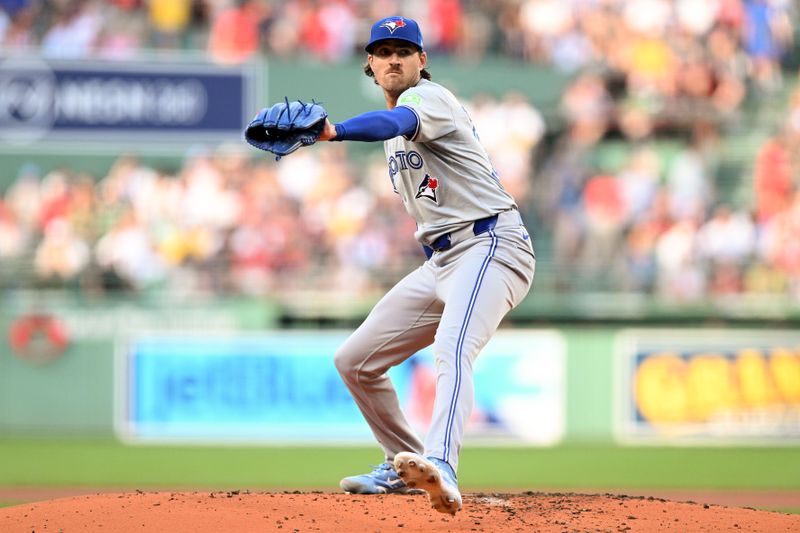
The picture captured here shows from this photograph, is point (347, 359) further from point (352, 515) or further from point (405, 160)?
point (405, 160)

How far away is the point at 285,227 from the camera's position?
14.4 metres

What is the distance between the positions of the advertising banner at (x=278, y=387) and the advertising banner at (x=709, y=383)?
0.81 m

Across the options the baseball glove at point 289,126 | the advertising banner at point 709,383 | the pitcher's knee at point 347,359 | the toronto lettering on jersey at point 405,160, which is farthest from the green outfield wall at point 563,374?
the baseball glove at point 289,126

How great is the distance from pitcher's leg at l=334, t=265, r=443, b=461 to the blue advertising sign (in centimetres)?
830

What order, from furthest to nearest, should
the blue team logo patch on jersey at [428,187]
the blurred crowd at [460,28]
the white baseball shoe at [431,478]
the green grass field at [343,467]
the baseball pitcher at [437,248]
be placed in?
1. the blurred crowd at [460,28]
2. the green grass field at [343,467]
3. the blue team logo patch on jersey at [428,187]
4. the baseball pitcher at [437,248]
5. the white baseball shoe at [431,478]

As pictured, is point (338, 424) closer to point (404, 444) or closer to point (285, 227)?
point (285, 227)

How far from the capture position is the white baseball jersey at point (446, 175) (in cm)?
545

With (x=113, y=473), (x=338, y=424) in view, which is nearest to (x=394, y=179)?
(x=113, y=473)

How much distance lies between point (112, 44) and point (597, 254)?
254 inches

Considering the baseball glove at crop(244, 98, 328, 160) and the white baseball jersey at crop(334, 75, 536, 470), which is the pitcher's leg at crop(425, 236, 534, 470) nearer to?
the white baseball jersey at crop(334, 75, 536, 470)

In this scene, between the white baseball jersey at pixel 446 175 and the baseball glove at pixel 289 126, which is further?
the white baseball jersey at pixel 446 175

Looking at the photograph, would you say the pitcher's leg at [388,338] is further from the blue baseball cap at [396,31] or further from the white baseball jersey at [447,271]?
the blue baseball cap at [396,31]

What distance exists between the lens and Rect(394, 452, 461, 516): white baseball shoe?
4816mm

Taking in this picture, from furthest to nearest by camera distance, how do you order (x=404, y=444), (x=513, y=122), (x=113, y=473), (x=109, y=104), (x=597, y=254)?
1. (x=513, y=122)
2. (x=597, y=254)
3. (x=109, y=104)
4. (x=113, y=473)
5. (x=404, y=444)
